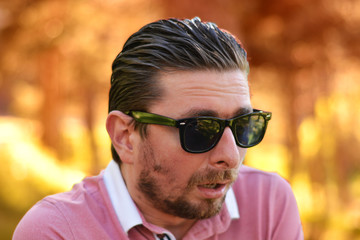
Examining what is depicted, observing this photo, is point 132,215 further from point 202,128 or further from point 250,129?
point 250,129

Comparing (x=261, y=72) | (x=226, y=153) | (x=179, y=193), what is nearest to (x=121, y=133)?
(x=179, y=193)

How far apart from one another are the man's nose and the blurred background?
4.37 meters

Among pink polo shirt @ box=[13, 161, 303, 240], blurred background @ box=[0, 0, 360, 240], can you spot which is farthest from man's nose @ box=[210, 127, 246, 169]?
blurred background @ box=[0, 0, 360, 240]

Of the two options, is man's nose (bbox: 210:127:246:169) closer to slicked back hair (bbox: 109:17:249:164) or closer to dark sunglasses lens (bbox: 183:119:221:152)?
dark sunglasses lens (bbox: 183:119:221:152)

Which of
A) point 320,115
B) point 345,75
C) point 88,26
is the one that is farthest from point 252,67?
point 88,26

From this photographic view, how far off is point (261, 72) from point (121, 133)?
Result: 930 cm

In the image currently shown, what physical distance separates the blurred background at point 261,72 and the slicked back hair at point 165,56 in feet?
13.6

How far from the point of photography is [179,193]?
1823 millimetres

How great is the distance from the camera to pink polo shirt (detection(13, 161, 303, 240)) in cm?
174

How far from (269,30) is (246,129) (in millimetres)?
8316

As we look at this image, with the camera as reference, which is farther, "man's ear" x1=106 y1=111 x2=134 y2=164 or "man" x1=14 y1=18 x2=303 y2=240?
"man's ear" x1=106 y1=111 x2=134 y2=164

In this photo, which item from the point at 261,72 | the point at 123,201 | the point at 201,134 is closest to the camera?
the point at 201,134

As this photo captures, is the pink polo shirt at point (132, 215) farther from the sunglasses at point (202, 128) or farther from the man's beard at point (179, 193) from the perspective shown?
the sunglasses at point (202, 128)

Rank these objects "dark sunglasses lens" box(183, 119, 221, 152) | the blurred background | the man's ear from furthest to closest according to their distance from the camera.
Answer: the blurred background < the man's ear < "dark sunglasses lens" box(183, 119, 221, 152)
